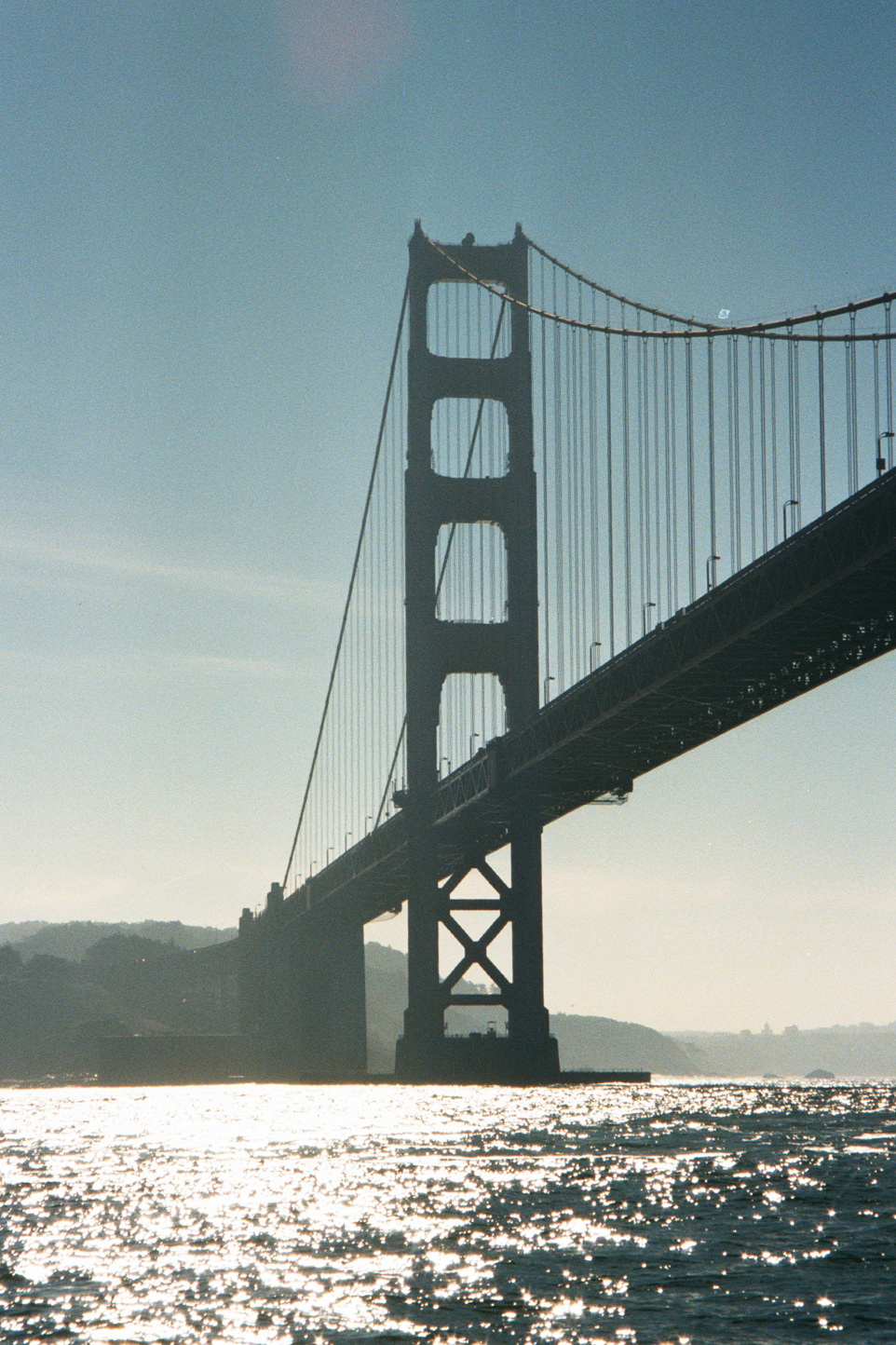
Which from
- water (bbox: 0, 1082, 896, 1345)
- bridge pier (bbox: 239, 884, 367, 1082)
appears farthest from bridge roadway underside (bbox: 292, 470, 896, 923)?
bridge pier (bbox: 239, 884, 367, 1082)

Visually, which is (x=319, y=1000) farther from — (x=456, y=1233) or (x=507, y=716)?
(x=456, y=1233)

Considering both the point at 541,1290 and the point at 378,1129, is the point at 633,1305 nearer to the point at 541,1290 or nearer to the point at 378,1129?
the point at 541,1290

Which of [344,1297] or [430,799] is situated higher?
[430,799]

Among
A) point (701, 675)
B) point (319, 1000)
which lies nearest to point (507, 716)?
point (701, 675)

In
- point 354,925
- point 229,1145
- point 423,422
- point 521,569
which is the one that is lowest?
point 229,1145

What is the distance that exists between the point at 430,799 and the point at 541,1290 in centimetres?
4813

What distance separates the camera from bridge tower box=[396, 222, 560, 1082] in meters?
63.6

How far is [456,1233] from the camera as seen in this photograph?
2242 cm

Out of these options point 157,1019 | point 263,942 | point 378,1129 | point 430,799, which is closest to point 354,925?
point 263,942

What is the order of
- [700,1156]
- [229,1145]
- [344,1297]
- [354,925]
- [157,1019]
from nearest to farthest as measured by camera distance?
1. [344,1297]
2. [700,1156]
3. [229,1145]
4. [354,925]
5. [157,1019]

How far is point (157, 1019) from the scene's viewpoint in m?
170

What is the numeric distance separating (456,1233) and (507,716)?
4200 centimetres

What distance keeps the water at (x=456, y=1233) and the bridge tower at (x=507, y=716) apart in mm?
20136

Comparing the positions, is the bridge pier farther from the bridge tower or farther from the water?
the water
